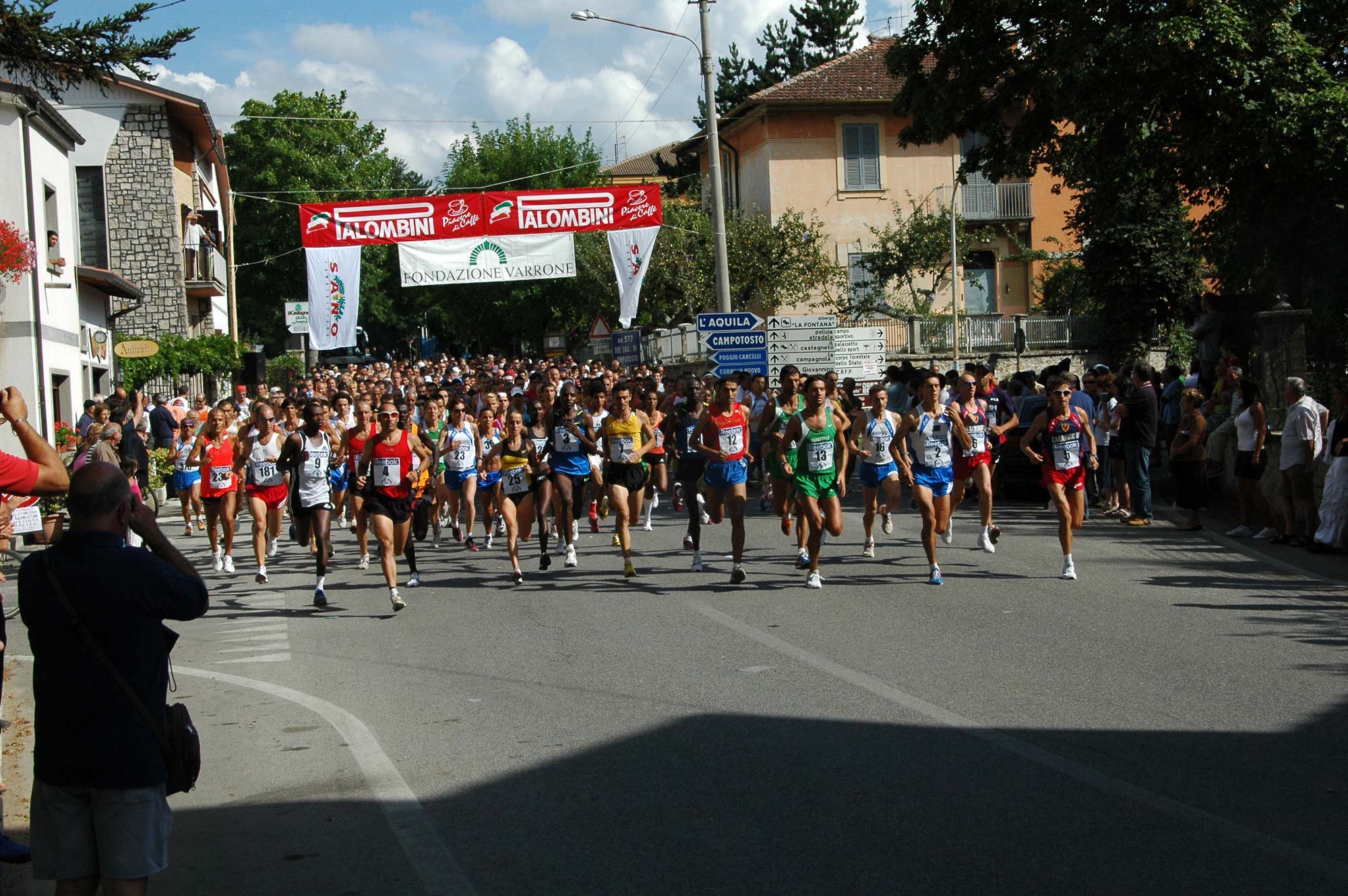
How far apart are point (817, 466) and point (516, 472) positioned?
3.56m

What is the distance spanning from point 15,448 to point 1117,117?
16.5 meters

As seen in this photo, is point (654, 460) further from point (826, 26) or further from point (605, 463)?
point (826, 26)

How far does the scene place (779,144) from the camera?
142ft

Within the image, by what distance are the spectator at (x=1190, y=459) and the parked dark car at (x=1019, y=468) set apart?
2731mm

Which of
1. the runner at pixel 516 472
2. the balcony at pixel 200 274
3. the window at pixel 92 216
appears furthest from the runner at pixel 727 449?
the balcony at pixel 200 274

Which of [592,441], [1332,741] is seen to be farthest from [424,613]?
[1332,741]

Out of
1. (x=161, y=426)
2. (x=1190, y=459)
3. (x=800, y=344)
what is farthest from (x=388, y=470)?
(x=161, y=426)

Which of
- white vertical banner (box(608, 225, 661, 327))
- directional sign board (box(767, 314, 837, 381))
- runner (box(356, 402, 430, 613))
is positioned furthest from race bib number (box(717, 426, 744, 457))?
white vertical banner (box(608, 225, 661, 327))

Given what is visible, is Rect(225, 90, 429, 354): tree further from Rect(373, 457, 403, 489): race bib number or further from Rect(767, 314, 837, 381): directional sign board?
Rect(373, 457, 403, 489): race bib number

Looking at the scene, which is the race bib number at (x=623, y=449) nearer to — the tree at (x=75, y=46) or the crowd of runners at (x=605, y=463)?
the crowd of runners at (x=605, y=463)

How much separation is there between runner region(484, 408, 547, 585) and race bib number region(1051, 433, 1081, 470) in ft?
16.7

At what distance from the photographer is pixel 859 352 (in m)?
26.5

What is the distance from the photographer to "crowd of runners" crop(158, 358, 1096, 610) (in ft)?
41.7

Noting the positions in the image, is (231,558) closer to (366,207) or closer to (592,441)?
(592,441)
